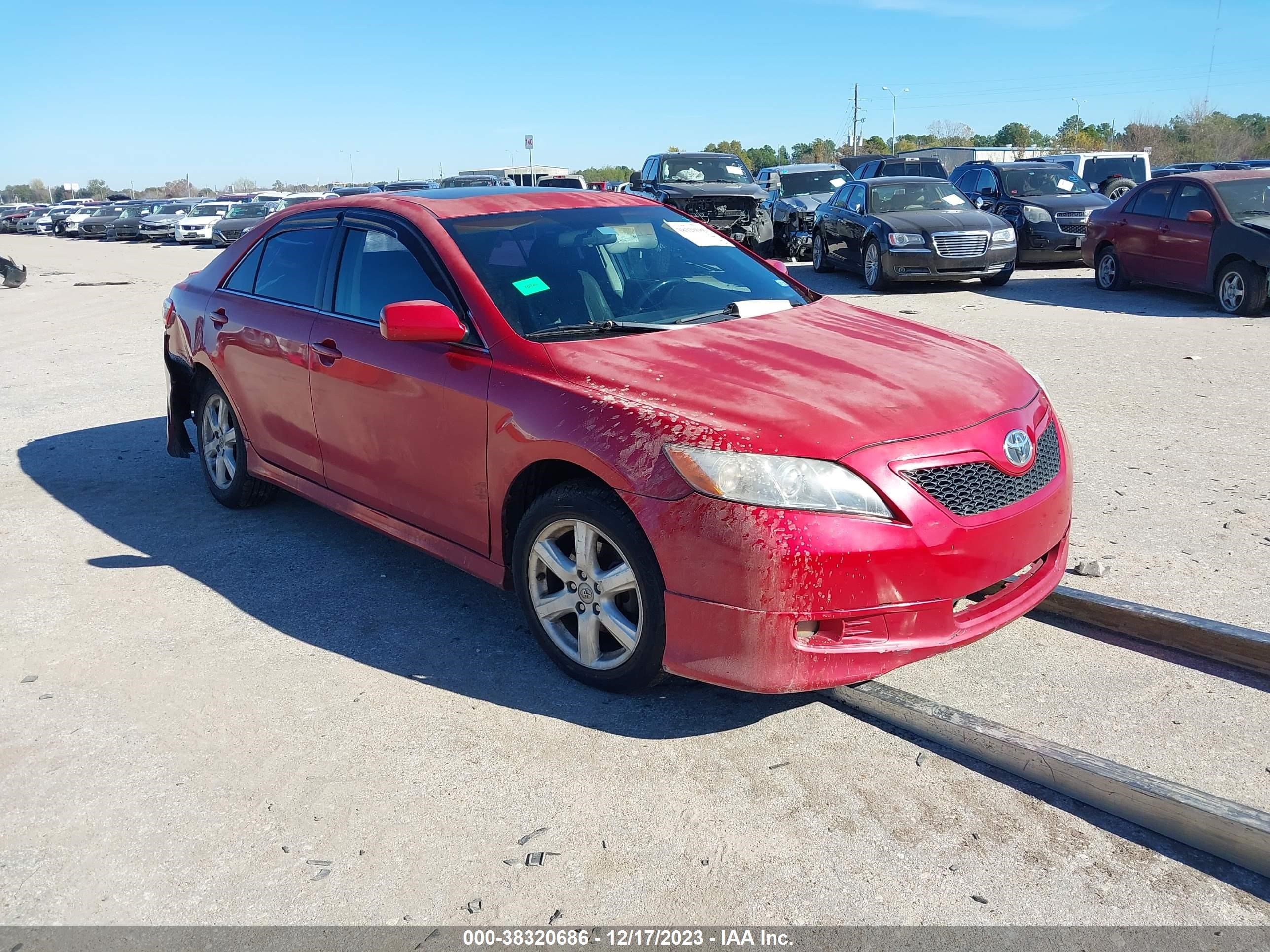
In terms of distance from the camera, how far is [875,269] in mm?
14922

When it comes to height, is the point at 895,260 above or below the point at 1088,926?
above

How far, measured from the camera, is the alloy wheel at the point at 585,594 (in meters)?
3.54

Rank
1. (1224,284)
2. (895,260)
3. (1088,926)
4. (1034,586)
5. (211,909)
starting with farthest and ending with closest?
(895,260) → (1224,284) → (1034,586) → (211,909) → (1088,926)

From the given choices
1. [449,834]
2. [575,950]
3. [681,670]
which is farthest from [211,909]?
[681,670]

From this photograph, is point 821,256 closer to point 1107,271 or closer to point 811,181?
point 1107,271

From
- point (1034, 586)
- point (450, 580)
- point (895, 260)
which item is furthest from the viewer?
point (895, 260)

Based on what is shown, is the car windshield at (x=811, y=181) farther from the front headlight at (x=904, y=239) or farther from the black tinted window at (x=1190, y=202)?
the black tinted window at (x=1190, y=202)

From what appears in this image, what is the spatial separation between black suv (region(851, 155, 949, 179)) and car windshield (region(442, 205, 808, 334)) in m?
17.5

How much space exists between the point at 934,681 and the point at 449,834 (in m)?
1.78

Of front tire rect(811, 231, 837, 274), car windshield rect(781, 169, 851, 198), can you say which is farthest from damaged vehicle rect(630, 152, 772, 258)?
car windshield rect(781, 169, 851, 198)

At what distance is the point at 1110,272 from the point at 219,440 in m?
12.2

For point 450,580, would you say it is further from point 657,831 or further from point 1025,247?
point 1025,247

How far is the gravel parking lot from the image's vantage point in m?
2.73

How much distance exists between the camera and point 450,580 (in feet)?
15.9
